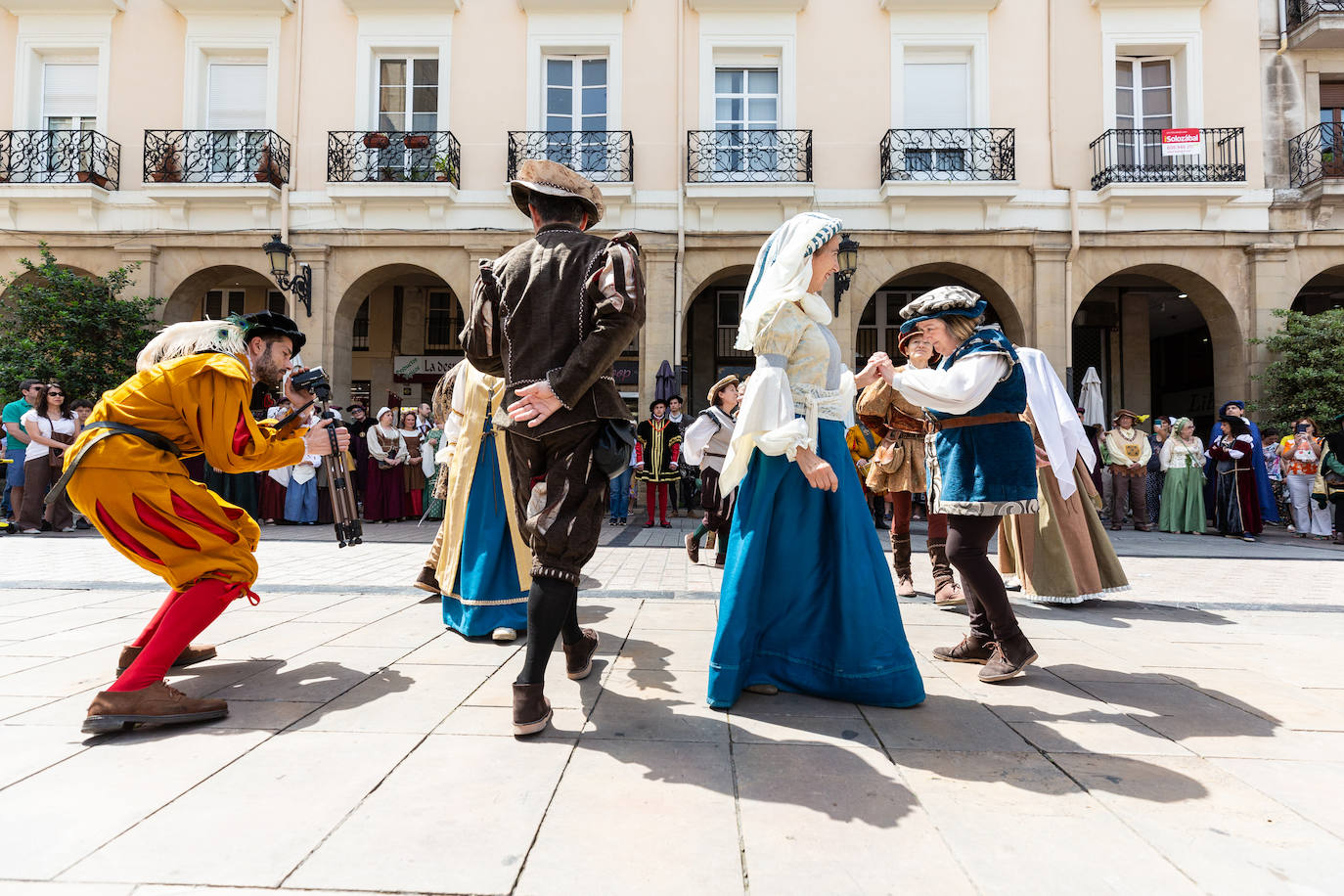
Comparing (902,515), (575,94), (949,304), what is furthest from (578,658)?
(575,94)

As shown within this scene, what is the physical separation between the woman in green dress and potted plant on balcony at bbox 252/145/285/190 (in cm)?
1719

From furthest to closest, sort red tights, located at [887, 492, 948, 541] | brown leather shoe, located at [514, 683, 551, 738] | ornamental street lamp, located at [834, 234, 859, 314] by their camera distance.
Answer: ornamental street lamp, located at [834, 234, 859, 314] < red tights, located at [887, 492, 948, 541] < brown leather shoe, located at [514, 683, 551, 738]

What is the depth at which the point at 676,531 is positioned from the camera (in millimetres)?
10680

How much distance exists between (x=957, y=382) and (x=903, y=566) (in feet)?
9.72

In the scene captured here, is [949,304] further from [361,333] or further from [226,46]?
[361,333]

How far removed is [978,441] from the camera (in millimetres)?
3406

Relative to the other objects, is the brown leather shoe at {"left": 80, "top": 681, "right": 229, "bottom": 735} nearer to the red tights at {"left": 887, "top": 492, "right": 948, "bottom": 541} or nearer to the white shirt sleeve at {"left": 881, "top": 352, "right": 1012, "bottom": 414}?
the white shirt sleeve at {"left": 881, "top": 352, "right": 1012, "bottom": 414}

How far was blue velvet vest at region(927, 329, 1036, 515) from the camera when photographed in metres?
3.31

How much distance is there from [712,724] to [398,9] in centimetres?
1588

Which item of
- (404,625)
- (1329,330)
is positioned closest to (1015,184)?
(1329,330)

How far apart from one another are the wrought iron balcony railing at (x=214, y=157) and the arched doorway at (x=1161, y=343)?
16528mm

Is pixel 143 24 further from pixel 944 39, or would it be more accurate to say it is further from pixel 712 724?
pixel 712 724

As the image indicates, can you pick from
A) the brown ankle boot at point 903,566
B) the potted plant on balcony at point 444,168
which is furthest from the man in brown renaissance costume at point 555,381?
the potted plant on balcony at point 444,168

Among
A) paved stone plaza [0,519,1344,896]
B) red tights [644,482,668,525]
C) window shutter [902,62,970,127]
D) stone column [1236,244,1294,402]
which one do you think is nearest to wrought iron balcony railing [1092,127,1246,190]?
stone column [1236,244,1294,402]
